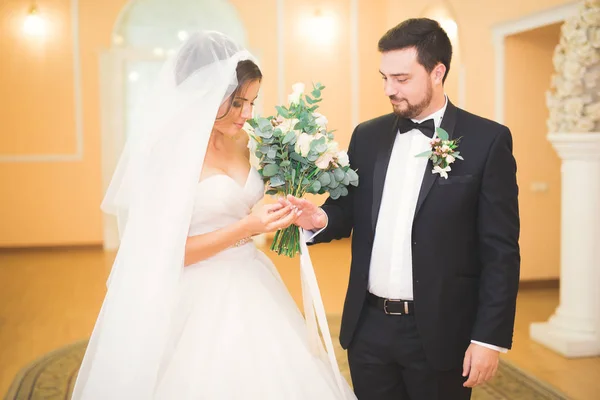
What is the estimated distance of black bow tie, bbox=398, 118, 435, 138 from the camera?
7.28 feet

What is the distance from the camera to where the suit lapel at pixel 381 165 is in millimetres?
2229

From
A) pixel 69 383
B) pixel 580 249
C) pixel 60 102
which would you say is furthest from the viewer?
pixel 60 102

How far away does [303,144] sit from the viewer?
2143 mm

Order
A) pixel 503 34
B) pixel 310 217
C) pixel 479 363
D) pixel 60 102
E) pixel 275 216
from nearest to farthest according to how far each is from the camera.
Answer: pixel 479 363 < pixel 275 216 < pixel 310 217 < pixel 503 34 < pixel 60 102

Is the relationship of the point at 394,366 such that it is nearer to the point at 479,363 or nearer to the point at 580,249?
the point at 479,363

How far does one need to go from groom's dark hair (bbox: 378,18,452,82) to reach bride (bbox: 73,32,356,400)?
0.55 meters

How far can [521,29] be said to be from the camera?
20.1ft

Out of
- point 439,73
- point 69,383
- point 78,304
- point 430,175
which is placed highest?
point 439,73

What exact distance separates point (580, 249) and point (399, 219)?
3.24 meters

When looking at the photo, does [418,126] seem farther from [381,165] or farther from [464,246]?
[464,246]

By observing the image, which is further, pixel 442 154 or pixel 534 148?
pixel 534 148

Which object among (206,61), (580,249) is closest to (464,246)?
(206,61)

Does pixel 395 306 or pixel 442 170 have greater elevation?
pixel 442 170

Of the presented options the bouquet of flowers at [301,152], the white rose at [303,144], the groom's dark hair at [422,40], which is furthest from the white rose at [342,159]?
the groom's dark hair at [422,40]
